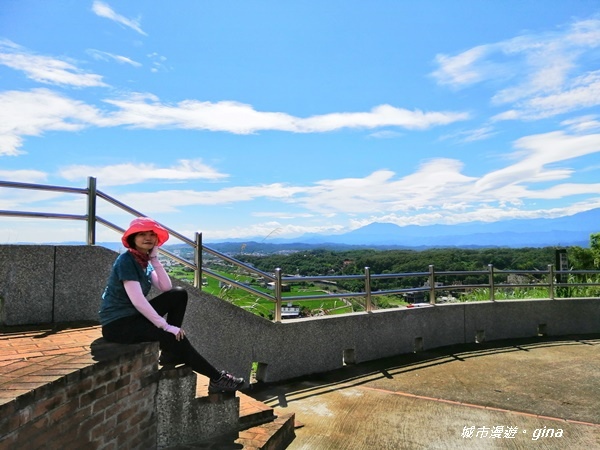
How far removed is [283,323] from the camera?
6.37 m

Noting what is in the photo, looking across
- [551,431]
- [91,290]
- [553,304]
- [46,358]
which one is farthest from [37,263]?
[553,304]

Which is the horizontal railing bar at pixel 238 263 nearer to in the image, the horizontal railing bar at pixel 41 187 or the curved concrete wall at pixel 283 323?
the curved concrete wall at pixel 283 323

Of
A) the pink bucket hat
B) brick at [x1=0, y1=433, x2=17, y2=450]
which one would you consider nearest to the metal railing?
the pink bucket hat

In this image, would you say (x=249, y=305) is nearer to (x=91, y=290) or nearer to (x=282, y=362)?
(x=282, y=362)

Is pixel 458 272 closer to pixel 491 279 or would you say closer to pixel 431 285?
pixel 431 285

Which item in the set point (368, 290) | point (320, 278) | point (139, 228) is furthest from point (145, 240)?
point (368, 290)

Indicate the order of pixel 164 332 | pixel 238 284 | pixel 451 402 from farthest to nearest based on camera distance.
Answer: pixel 238 284 < pixel 451 402 < pixel 164 332

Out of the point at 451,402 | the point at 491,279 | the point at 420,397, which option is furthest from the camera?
the point at 491,279

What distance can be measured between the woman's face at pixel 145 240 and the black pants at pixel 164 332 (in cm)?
44

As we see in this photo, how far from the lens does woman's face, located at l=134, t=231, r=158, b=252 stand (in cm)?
379

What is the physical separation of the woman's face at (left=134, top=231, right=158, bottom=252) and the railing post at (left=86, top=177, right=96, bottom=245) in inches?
65.9

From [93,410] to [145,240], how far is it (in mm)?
1408

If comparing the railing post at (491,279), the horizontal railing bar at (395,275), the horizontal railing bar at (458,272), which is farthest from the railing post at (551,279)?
the horizontal railing bar at (395,275)

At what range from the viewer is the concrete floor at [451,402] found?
4.27m
